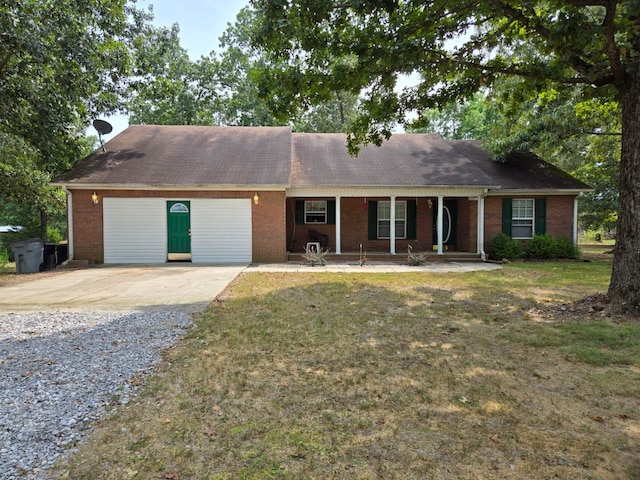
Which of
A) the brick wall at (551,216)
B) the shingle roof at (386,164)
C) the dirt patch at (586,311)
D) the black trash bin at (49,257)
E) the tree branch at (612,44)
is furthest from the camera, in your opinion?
the brick wall at (551,216)

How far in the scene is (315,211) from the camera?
15.9m

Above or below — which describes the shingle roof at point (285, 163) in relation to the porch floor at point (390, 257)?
above

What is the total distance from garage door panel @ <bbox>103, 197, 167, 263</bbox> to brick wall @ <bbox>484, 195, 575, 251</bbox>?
475 inches

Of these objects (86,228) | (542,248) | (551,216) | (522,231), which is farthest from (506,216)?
(86,228)

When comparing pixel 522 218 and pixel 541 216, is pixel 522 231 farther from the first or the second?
pixel 541 216

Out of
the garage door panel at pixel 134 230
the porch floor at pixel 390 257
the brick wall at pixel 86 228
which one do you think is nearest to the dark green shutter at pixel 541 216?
the porch floor at pixel 390 257

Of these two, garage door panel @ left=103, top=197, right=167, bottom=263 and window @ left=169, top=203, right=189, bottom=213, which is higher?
window @ left=169, top=203, right=189, bottom=213

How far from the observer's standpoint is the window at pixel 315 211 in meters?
15.8

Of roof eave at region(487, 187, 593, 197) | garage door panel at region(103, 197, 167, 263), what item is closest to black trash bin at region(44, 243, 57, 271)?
garage door panel at region(103, 197, 167, 263)

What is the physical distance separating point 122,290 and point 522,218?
1412 cm

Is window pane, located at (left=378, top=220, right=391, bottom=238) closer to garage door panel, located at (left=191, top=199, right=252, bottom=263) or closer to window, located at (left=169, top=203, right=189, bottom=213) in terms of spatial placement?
garage door panel, located at (left=191, top=199, right=252, bottom=263)

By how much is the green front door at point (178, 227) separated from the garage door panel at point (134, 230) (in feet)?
0.56

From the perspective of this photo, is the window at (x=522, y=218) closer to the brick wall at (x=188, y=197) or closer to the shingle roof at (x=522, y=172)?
the shingle roof at (x=522, y=172)

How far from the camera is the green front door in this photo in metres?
13.5
